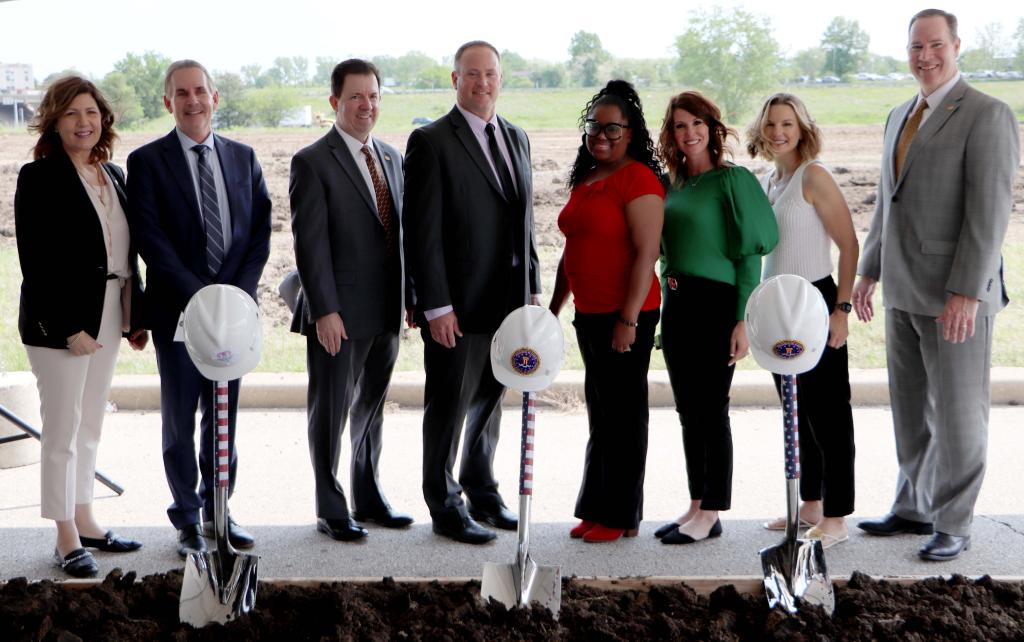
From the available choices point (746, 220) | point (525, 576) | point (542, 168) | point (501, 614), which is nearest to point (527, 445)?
point (525, 576)

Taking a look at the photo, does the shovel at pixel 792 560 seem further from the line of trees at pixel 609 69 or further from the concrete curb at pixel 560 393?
the line of trees at pixel 609 69

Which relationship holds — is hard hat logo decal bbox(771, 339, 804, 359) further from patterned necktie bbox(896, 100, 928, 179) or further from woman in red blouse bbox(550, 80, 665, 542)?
patterned necktie bbox(896, 100, 928, 179)

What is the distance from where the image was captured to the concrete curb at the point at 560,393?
6512mm

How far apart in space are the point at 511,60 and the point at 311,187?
6124 millimetres

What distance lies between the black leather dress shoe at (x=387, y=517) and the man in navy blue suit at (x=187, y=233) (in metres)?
0.59

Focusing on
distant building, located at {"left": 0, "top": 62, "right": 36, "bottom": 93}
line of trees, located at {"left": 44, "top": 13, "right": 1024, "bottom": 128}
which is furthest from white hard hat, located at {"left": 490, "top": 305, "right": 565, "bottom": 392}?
distant building, located at {"left": 0, "top": 62, "right": 36, "bottom": 93}

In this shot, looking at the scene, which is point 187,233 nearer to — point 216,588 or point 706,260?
point 216,588

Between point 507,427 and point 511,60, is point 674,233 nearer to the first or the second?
point 507,427

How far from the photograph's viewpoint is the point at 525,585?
9.77ft

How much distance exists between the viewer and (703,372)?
3869 mm

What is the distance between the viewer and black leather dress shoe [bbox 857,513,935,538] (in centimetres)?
403

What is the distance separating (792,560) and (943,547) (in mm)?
1040

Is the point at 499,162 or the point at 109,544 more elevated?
the point at 499,162

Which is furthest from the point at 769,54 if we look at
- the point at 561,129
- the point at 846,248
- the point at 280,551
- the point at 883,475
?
the point at 280,551
